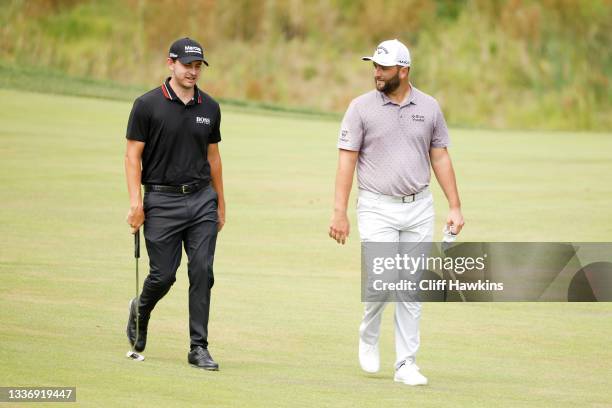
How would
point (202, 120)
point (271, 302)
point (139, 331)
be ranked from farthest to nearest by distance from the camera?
point (271, 302)
point (139, 331)
point (202, 120)

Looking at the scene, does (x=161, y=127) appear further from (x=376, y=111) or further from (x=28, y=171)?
(x=28, y=171)

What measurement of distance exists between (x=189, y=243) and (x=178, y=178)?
436 millimetres

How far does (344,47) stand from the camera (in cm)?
4231

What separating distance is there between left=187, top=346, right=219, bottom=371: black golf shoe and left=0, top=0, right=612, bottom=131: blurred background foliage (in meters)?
26.4

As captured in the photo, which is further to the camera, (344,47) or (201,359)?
(344,47)

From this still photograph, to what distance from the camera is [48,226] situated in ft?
54.0

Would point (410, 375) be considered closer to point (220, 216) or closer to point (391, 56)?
point (220, 216)

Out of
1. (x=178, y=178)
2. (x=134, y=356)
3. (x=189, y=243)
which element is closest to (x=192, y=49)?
(x=178, y=178)

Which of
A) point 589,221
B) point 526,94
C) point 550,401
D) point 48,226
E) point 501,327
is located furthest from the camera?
point 526,94

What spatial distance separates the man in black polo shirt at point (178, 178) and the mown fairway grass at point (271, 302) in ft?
1.81

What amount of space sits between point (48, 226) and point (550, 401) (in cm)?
927

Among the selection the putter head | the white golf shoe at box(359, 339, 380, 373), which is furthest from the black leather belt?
the white golf shoe at box(359, 339, 380, 373)

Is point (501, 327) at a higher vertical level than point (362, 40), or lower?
lower

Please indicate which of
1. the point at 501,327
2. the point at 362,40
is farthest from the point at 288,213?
the point at 362,40
